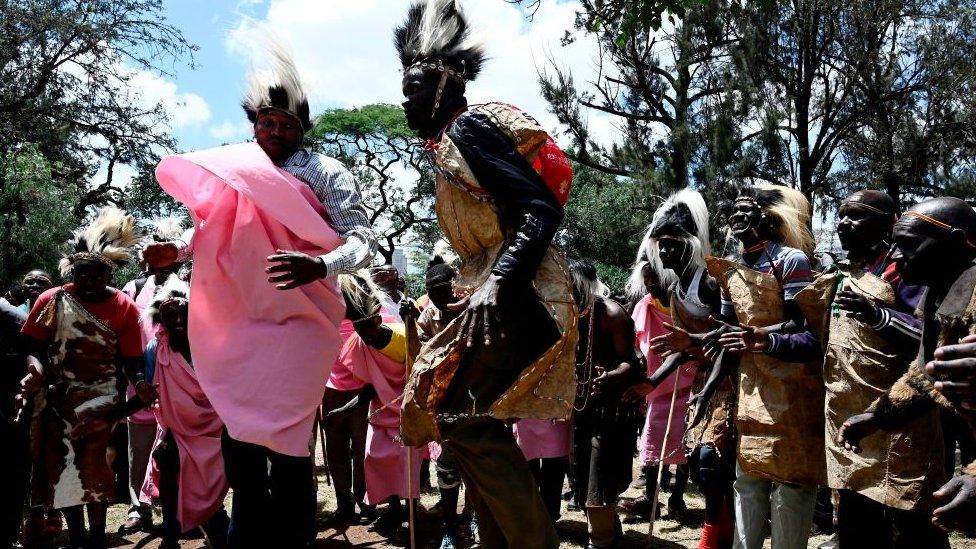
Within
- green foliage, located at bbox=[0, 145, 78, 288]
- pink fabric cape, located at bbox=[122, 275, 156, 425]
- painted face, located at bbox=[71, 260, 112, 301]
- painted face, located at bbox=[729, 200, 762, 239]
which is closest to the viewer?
painted face, located at bbox=[729, 200, 762, 239]

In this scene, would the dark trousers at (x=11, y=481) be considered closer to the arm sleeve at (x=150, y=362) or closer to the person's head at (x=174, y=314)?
the person's head at (x=174, y=314)

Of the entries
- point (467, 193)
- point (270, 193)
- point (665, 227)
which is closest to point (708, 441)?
point (665, 227)

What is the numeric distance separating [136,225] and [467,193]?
3.39 meters

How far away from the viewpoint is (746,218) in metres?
4.28

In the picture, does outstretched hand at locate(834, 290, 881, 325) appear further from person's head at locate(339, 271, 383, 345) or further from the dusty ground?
person's head at locate(339, 271, 383, 345)

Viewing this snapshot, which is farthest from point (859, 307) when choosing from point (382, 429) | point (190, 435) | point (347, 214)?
point (190, 435)

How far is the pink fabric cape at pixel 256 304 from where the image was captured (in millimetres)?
3344

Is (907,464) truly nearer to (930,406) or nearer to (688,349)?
(930,406)

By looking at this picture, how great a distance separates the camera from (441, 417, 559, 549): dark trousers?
2.83 meters

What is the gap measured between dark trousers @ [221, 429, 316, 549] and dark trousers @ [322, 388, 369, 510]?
3.08m

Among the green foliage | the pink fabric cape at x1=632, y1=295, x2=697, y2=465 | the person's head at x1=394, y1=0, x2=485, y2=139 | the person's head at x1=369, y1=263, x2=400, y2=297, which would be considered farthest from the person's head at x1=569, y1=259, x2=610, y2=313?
the green foliage

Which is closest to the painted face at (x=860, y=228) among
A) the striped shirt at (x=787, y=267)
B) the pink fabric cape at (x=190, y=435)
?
the striped shirt at (x=787, y=267)

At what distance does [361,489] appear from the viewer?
22.0ft

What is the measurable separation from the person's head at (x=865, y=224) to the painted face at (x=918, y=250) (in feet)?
2.74
